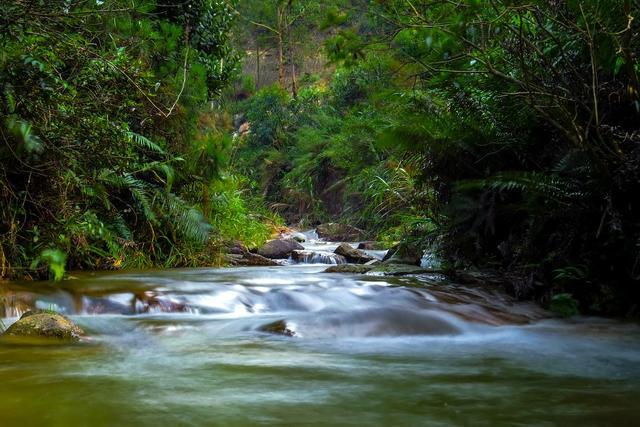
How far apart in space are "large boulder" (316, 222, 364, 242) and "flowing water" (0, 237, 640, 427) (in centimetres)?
775

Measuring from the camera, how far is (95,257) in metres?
6.22

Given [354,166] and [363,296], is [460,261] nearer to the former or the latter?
[363,296]

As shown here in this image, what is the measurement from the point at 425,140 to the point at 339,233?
28.0 feet

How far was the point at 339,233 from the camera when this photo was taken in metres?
13.8

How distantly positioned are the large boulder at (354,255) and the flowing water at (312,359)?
3523mm

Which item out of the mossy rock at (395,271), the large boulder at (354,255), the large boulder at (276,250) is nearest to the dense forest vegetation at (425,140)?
the mossy rock at (395,271)

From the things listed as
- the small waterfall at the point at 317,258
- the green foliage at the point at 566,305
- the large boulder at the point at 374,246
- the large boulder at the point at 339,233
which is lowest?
the green foliage at the point at 566,305

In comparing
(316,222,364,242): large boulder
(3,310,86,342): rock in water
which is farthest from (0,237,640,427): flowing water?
(316,222,364,242): large boulder

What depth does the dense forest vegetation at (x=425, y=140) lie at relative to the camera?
385 centimetres

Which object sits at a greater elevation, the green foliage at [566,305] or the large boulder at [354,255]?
the large boulder at [354,255]

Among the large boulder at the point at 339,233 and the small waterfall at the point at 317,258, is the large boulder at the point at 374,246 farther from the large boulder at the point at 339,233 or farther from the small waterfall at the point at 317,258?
the large boulder at the point at 339,233

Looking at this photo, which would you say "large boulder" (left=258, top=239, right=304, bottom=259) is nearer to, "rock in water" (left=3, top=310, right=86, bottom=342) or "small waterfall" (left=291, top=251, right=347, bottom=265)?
"small waterfall" (left=291, top=251, right=347, bottom=265)

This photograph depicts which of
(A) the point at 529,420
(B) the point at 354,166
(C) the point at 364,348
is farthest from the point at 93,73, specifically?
(B) the point at 354,166

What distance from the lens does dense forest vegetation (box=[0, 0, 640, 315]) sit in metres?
3.85
